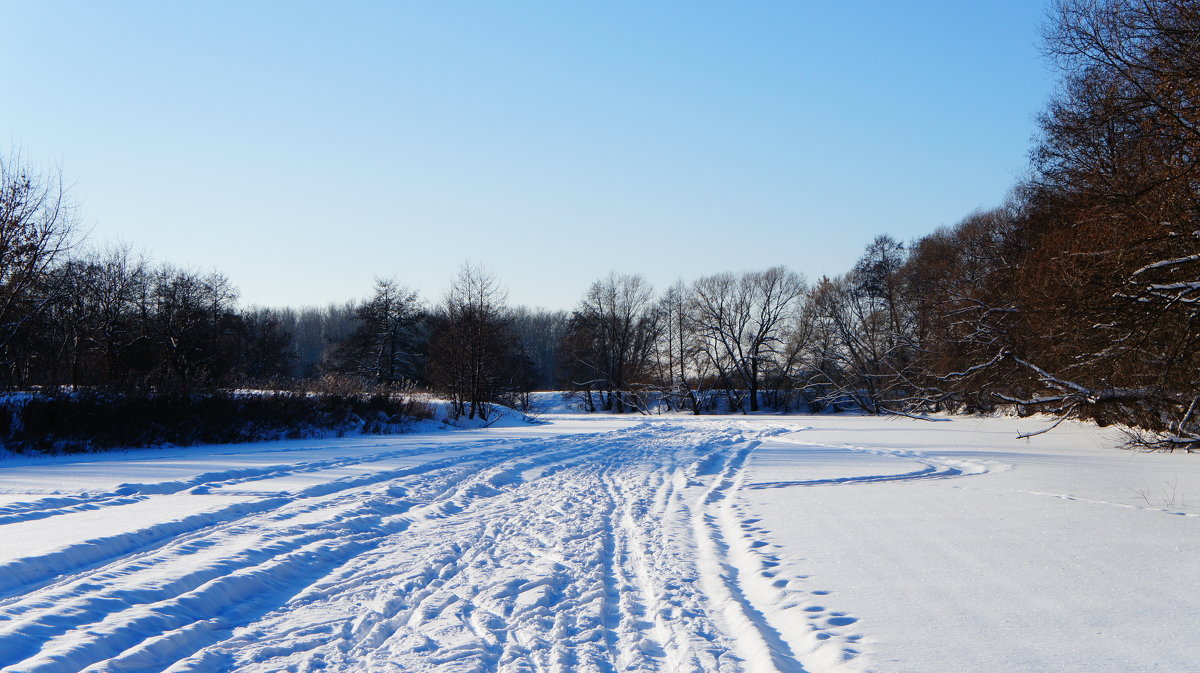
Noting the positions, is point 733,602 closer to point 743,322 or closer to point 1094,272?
point 1094,272

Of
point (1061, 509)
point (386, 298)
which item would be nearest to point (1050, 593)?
point (1061, 509)

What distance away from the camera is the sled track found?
410 centimetres

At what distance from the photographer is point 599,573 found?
19.8 ft

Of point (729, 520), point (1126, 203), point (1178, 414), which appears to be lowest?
point (729, 520)

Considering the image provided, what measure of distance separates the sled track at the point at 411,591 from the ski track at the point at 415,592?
2cm

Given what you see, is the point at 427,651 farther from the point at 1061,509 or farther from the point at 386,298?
the point at 386,298

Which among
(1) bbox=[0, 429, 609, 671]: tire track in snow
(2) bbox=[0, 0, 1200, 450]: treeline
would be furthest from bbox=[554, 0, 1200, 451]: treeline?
(1) bbox=[0, 429, 609, 671]: tire track in snow

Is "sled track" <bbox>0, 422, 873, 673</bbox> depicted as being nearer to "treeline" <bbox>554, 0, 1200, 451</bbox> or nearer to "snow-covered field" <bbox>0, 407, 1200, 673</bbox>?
"snow-covered field" <bbox>0, 407, 1200, 673</bbox>

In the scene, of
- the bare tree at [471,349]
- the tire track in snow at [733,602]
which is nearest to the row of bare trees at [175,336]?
the bare tree at [471,349]

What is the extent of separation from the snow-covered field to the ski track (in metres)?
0.03

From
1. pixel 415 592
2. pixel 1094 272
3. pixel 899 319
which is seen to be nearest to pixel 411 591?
pixel 415 592

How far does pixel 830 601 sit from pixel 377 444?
17204mm

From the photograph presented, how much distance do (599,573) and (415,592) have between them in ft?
4.86

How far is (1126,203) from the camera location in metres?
13.1
